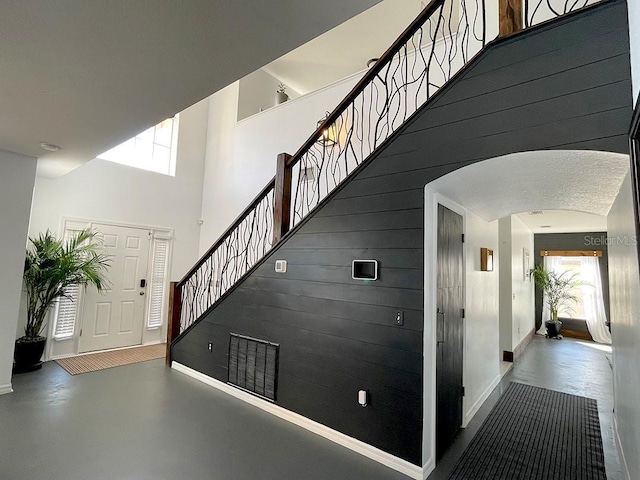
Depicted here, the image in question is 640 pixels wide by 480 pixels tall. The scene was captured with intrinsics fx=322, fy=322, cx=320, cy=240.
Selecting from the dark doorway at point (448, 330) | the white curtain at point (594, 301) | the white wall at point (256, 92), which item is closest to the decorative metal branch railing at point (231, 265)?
the white wall at point (256, 92)

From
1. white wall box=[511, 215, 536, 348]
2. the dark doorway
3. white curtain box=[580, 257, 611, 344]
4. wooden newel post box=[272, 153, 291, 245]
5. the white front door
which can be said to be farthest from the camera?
white curtain box=[580, 257, 611, 344]

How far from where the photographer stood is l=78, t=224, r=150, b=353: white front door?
5312mm

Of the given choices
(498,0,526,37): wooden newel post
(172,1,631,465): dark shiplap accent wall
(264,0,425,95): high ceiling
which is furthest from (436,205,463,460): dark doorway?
(264,0,425,95): high ceiling

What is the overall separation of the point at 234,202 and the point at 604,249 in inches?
334

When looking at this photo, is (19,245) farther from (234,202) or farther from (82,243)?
(234,202)

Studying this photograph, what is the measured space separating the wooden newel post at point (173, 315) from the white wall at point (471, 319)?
382 centimetres

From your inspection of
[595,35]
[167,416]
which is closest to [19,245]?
[167,416]

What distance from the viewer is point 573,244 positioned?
26.1ft

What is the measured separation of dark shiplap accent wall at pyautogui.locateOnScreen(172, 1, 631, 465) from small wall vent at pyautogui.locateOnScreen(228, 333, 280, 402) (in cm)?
10

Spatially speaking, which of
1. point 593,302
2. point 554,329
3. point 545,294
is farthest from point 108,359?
point 593,302

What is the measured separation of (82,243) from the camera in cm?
517

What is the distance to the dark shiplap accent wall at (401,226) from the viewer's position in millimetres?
1866

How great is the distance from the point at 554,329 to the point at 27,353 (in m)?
10.0

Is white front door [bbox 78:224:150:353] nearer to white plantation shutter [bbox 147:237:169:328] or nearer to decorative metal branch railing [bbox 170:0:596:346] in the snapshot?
white plantation shutter [bbox 147:237:169:328]
